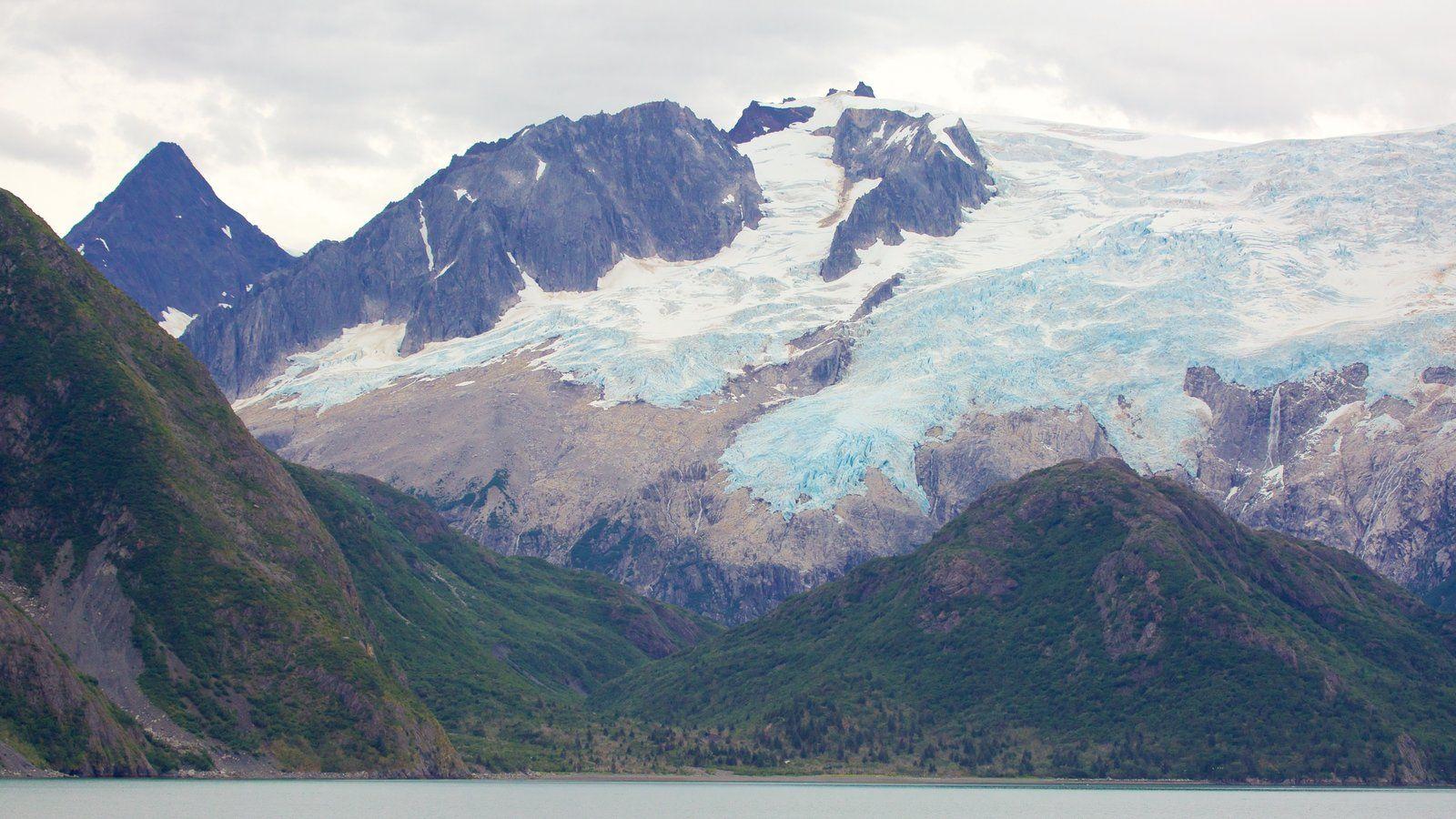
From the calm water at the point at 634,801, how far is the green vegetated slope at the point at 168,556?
6588 mm

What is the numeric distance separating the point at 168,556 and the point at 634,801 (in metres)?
51.8

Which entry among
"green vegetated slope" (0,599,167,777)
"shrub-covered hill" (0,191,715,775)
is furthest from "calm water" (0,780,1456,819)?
"shrub-covered hill" (0,191,715,775)

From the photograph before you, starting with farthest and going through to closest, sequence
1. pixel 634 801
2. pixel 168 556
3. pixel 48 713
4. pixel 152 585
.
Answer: pixel 168 556, pixel 152 585, pixel 634 801, pixel 48 713

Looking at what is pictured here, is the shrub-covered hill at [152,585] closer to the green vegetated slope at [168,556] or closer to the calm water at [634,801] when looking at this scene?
the green vegetated slope at [168,556]

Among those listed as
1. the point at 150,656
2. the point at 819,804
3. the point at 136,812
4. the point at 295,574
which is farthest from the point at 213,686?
the point at 819,804

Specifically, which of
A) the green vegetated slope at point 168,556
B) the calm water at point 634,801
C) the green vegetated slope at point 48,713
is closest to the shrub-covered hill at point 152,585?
the green vegetated slope at point 168,556

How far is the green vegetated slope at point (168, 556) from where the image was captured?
172625mm

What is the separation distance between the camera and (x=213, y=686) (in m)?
172

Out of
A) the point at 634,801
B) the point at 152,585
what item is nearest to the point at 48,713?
the point at 152,585

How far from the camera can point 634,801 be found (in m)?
174

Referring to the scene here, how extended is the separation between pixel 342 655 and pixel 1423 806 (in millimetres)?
105856

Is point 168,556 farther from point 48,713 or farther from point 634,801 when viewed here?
point 634,801

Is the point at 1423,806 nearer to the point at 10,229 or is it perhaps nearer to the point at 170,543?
the point at 170,543

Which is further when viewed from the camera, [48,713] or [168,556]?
[168,556]
